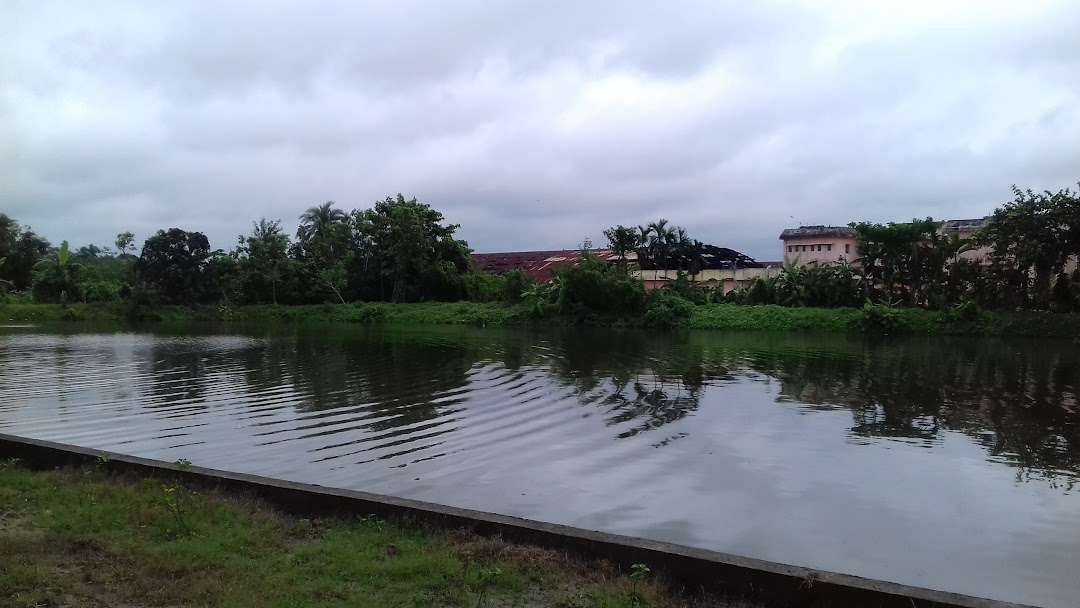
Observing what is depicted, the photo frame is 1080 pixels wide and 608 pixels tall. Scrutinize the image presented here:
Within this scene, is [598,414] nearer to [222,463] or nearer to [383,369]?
[222,463]

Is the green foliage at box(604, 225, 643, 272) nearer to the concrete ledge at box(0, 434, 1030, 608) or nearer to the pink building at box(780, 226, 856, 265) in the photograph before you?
the pink building at box(780, 226, 856, 265)

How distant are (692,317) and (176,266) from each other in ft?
106

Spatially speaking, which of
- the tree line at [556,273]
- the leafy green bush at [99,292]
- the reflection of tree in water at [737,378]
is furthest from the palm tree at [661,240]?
the leafy green bush at [99,292]

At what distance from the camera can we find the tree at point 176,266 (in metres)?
45.9

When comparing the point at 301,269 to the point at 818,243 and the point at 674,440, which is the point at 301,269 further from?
the point at 674,440

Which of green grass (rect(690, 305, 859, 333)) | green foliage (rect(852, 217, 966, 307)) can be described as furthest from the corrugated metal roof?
green foliage (rect(852, 217, 966, 307))

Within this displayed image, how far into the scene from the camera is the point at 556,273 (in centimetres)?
4084

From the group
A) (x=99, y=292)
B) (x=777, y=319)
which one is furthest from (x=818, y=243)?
(x=99, y=292)

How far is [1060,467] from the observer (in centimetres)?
838

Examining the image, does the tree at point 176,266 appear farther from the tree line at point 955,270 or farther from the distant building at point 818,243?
the distant building at point 818,243

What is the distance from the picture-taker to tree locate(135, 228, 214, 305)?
4588 centimetres

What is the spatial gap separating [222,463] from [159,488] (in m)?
2.46

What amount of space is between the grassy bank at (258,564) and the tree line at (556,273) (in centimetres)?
2832

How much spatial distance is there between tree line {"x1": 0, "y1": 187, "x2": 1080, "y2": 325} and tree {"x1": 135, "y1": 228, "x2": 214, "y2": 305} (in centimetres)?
7
